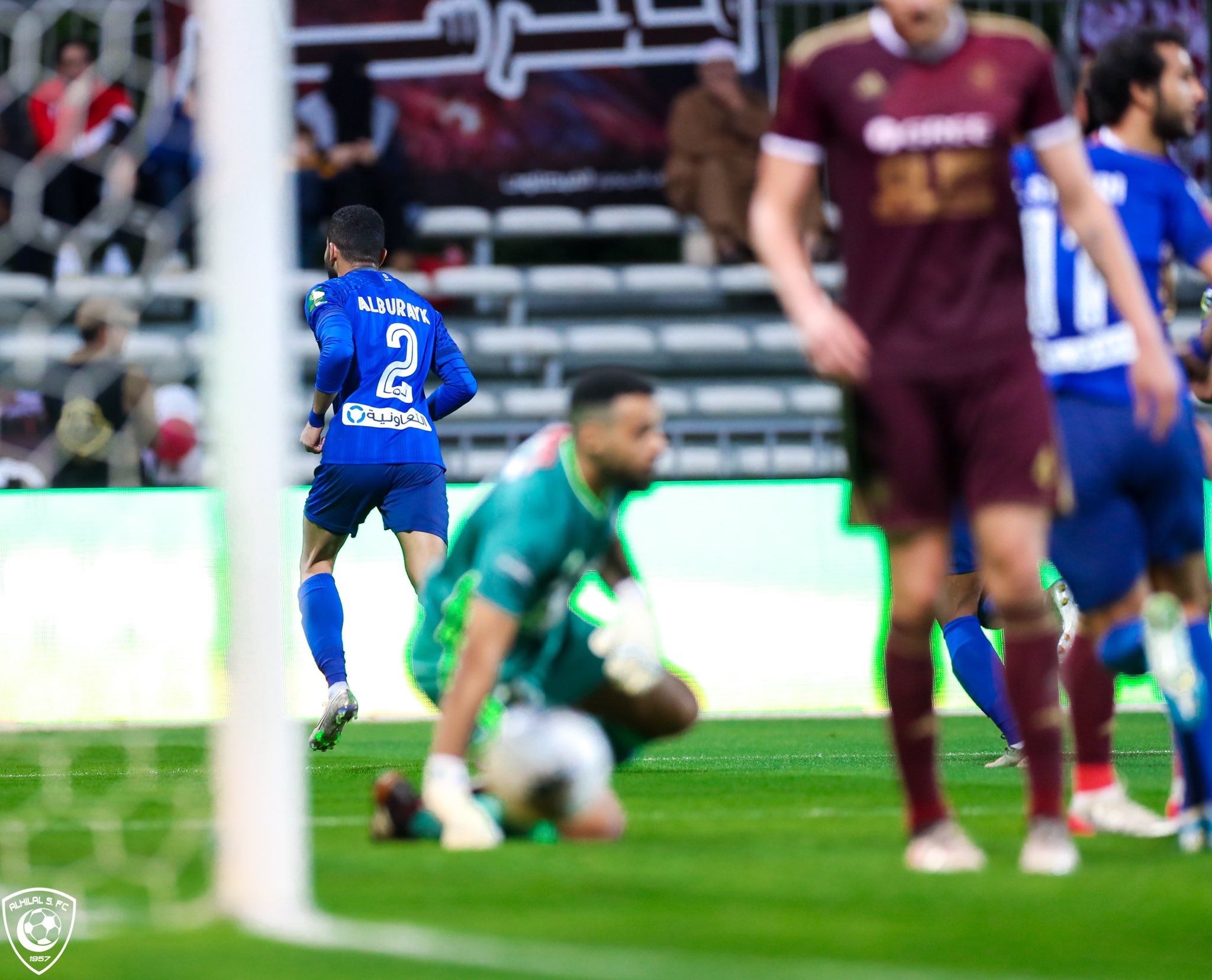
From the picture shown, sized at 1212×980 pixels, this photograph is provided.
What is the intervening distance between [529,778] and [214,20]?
1.79 meters

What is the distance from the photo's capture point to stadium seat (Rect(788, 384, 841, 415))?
13797mm

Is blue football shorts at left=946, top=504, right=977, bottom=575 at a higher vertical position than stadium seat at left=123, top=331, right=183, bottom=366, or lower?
lower

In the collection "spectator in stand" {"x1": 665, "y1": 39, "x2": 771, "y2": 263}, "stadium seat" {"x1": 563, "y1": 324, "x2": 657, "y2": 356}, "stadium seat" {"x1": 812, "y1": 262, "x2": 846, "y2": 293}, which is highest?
"spectator in stand" {"x1": 665, "y1": 39, "x2": 771, "y2": 263}

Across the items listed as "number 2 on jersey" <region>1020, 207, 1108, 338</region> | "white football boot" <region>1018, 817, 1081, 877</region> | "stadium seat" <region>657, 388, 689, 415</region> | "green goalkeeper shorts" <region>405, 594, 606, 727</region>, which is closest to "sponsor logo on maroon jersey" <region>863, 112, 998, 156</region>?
"number 2 on jersey" <region>1020, 207, 1108, 338</region>

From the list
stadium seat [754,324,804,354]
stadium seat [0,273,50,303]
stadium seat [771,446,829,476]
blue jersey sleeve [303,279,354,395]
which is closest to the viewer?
blue jersey sleeve [303,279,354,395]

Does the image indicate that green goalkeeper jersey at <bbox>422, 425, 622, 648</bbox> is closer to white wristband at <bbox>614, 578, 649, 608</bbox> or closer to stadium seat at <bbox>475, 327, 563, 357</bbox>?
white wristband at <bbox>614, 578, 649, 608</bbox>

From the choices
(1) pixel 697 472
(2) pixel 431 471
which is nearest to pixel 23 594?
(2) pixel 431 471

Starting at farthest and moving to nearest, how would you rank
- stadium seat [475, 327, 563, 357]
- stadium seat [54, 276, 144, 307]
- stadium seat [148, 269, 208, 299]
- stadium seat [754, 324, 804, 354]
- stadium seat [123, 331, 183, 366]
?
1. stadium seat [754, 324, 804, 354]
2. stadium seat [475, 327, 563, 357]
3. stadium seat [54, 276, 144, 307]
4. stadium seat [123, 331, 183, 366]
5. stadium seat [148, 269, 208, 299]

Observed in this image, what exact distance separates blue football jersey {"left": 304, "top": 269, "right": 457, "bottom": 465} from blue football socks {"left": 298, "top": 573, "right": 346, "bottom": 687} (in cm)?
53

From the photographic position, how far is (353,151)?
13602 millimetres

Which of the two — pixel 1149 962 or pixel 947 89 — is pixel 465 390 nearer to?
pixel 947 89

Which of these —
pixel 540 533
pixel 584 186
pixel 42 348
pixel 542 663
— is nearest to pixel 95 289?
pixel 42 348

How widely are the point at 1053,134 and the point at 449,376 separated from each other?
13.8 feet

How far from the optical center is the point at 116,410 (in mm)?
6996
